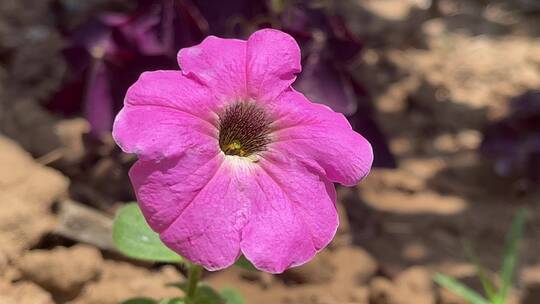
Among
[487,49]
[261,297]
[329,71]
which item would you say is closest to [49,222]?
[261,297]

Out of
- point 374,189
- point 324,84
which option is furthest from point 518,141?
point 324,84

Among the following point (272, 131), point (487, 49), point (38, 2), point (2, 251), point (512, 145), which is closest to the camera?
point (272, 131)

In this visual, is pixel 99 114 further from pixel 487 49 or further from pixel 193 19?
pixel 487 49

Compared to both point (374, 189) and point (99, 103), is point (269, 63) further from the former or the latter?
point (374, 189)

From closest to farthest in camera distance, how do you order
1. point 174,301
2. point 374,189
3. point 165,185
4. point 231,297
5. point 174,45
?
1. point 165,185
2. point 174,301
3. point 231,297
4. point 174,45
5. point 374,189

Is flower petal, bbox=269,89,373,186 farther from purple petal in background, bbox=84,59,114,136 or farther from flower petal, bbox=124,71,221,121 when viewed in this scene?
purple petal in background, bbox=84,59,114,136

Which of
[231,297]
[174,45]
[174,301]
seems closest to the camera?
[174,301]

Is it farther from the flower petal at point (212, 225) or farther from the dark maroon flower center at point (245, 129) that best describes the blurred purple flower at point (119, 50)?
the flower petal at point (212, 225)

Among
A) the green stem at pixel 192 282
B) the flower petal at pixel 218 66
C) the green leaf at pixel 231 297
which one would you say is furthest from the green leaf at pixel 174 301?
the flower petal at pixel 218 66
